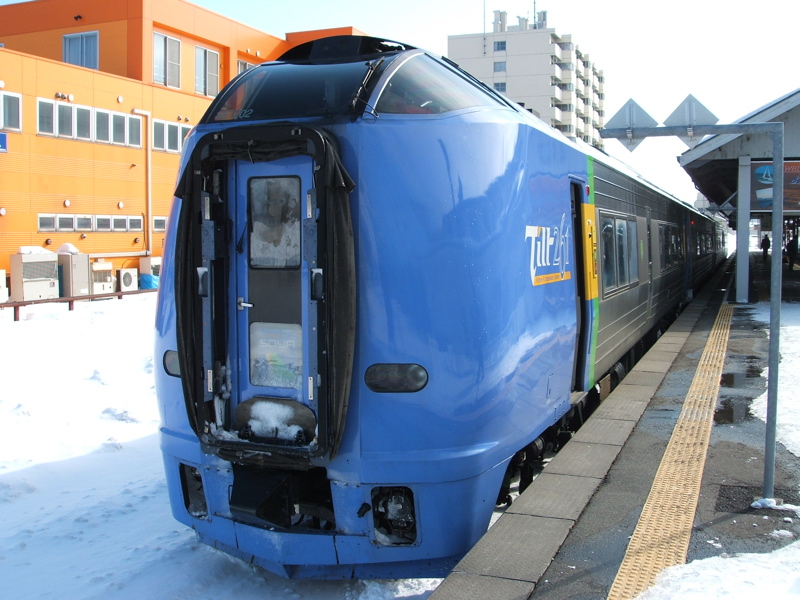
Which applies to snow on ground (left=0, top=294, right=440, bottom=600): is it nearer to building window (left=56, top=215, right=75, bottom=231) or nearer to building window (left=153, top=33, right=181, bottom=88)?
building window (left=56, top=215, right=75, bottom=231)

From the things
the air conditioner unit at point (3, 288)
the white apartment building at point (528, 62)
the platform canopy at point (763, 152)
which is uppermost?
the white apartment building at point (528, 62)

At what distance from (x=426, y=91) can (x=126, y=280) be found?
69.7ft

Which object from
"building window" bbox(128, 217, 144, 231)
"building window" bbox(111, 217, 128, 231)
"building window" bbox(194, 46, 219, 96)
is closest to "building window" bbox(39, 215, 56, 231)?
"building window" bbox(111, 217, 128, 231)

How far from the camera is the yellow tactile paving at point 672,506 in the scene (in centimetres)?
334

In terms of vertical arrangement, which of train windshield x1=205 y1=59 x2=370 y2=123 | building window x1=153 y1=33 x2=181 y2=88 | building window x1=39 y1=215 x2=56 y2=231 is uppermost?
building window x1=153 y1=33 x2=181 y2=88

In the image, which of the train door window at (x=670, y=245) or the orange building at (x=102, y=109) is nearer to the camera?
the train door window at (x=670, y=245)

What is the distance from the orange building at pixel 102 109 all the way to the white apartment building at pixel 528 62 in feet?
148

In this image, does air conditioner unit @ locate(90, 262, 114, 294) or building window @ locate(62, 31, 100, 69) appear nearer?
air conditioner unit @ locate(90, 262, 114, 294)

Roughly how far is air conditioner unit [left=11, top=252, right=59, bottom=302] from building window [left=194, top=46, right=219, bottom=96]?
916 cm

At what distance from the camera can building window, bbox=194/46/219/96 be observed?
1038 inches

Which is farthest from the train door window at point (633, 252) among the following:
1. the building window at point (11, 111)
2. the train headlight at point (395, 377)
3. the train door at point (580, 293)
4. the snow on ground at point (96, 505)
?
the building window at point (11, 111)

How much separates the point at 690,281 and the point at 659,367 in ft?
31.2

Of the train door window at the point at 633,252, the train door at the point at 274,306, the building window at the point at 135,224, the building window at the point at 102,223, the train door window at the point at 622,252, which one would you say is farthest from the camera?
the building window at the point at 135,224

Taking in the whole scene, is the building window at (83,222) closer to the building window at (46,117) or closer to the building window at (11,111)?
the building window at (46,117)
